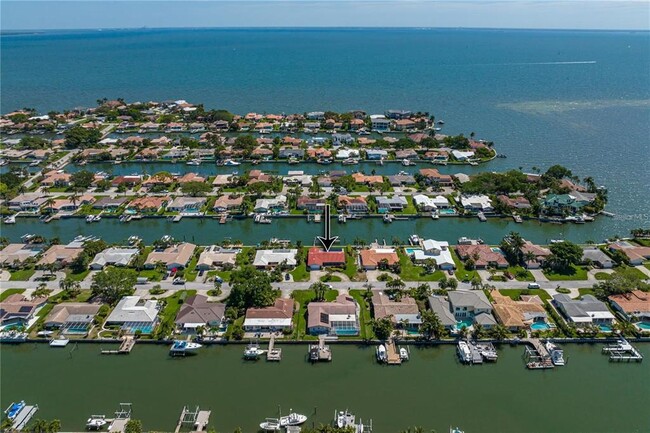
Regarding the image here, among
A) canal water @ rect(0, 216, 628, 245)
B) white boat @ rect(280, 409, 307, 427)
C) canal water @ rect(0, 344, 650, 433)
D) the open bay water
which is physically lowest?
white boat @ rect(280, 409, 307, 427)

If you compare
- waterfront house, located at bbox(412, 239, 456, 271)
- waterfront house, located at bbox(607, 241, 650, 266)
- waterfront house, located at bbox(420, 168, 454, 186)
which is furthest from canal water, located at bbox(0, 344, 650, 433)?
waterfront house, located at bbox(420, 168, 454, 186)

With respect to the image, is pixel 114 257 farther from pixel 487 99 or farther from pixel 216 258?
pixel 487 99

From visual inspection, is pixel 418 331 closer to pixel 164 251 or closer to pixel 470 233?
pixel 470 233

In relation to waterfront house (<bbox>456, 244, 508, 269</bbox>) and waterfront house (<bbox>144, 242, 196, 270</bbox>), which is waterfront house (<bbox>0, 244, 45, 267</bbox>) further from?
waterfront house (<bbox>456, 244, 508, 269</bbox>)

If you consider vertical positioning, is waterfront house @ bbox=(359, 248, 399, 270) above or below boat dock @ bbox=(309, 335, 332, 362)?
above

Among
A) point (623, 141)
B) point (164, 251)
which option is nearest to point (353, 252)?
point (164, 251)
